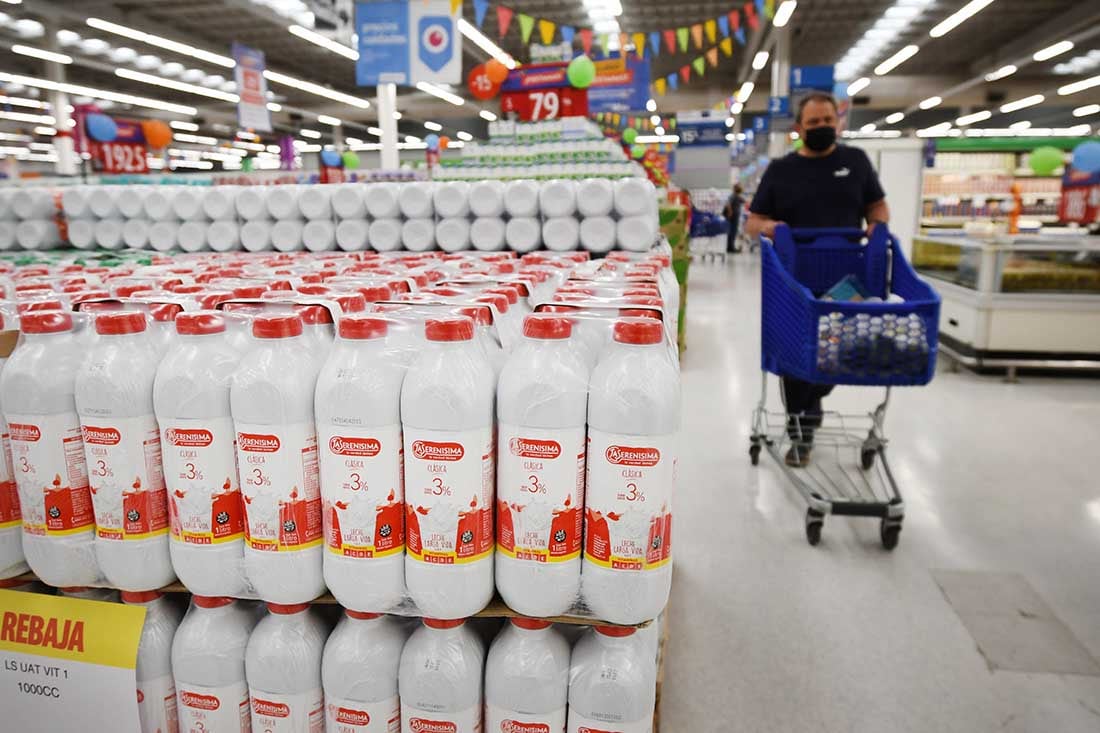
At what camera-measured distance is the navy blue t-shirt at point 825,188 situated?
3.48 meters

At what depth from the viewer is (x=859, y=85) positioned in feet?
71.5

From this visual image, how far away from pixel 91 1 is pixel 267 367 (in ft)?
54.3

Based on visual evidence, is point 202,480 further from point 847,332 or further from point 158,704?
point 847,332

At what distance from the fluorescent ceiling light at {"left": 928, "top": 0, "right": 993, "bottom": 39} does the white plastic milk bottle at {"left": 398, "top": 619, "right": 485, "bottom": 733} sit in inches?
638

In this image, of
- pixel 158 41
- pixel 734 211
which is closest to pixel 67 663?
pixel 158 41

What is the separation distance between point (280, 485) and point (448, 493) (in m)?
0.32

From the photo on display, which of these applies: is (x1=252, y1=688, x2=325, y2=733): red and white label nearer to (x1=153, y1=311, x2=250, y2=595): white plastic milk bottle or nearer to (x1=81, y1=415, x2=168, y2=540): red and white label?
(x1=153, y1=311, x2=250, y2=595): white plastic milk bottle

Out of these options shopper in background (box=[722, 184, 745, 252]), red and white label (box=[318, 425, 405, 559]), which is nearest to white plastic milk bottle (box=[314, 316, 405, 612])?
red and white label (box=[318, 425, 405, 559])

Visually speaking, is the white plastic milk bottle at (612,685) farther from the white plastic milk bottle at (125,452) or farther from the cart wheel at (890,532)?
the cart wheel at (890,532)

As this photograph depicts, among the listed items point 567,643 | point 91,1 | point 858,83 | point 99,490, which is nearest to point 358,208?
point 99,490

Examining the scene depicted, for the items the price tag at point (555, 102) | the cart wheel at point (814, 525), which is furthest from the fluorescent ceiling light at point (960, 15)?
the cart wheel at point (814, 525)

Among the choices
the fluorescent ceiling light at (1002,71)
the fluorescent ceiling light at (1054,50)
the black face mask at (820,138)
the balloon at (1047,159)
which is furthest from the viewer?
the fluorescent ceiling light at (1002,71)

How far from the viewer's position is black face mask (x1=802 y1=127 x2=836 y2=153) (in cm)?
340

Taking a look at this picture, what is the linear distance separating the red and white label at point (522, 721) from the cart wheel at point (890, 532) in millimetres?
2038
